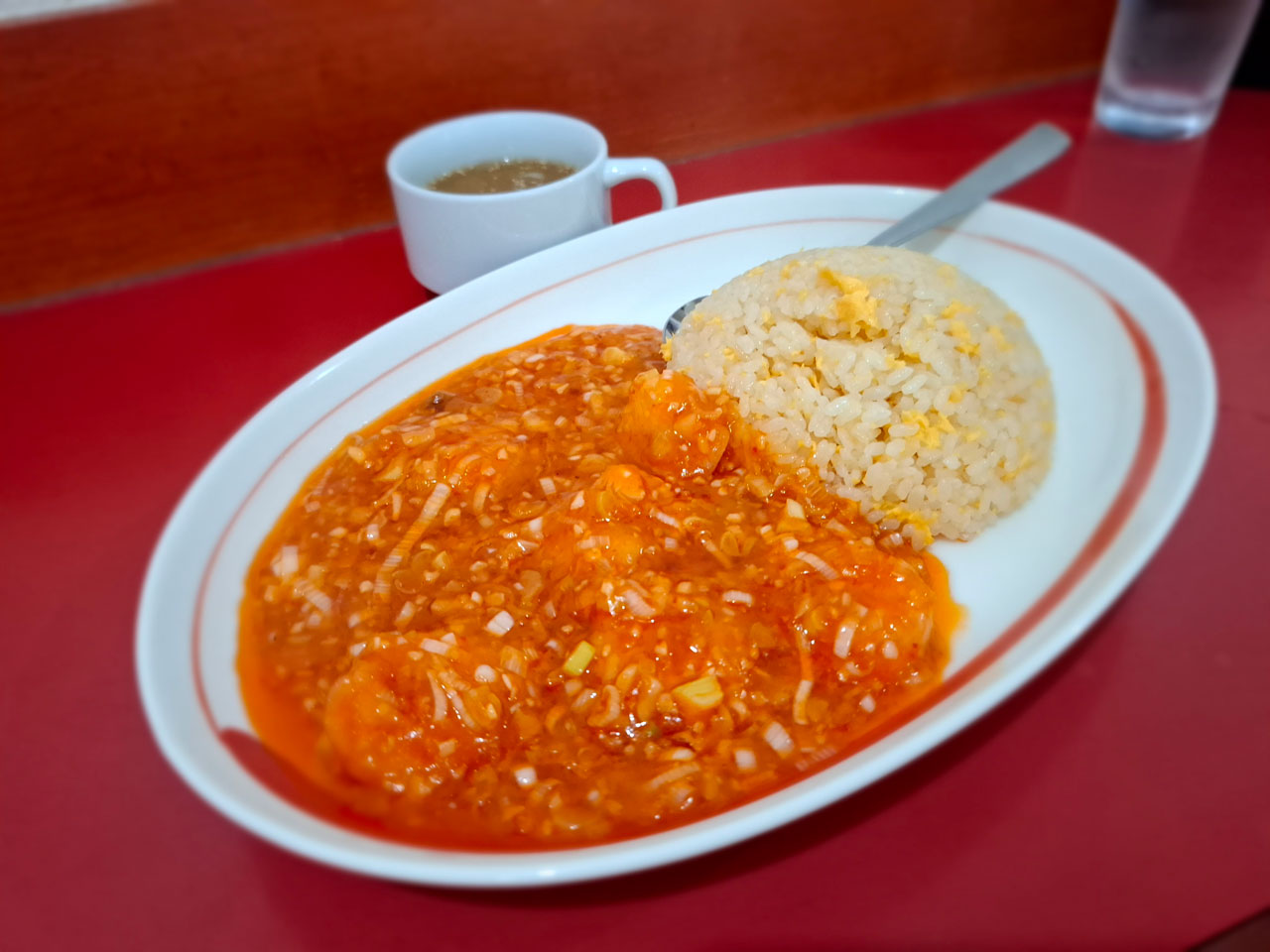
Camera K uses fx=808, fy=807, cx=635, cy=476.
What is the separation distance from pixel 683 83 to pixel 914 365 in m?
0.56

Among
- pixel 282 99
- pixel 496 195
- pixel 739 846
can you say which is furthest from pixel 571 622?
pixel 282 99

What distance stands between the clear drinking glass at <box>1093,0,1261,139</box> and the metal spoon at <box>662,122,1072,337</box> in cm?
35

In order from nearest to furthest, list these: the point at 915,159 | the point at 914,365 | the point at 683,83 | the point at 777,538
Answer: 1. the point at 777,538
2. the point at 914,365
3. the point at 683,83
4. the point at 915,159

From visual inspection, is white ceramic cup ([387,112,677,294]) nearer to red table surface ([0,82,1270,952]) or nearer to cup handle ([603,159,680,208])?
cup handle ([603,159,680,208])

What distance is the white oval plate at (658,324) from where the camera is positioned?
505mm

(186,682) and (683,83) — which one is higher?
(683,83)

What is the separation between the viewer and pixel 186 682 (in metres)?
0.59

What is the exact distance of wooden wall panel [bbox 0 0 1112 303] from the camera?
981 mm

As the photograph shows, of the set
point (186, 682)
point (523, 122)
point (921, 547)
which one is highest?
point (523, 122)

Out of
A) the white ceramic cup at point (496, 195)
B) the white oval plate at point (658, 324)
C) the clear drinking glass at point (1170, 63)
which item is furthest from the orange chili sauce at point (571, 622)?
the clear drinking glass at point (1170, 63)

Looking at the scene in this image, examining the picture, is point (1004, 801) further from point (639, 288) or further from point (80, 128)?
point (80, 128)

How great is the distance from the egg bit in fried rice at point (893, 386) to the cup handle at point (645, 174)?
22 centimetres

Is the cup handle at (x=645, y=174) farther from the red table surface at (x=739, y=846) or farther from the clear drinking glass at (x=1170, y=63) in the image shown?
the clear drinking glass at (x=1170, y=63)

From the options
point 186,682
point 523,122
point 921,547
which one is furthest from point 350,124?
point 921,547
